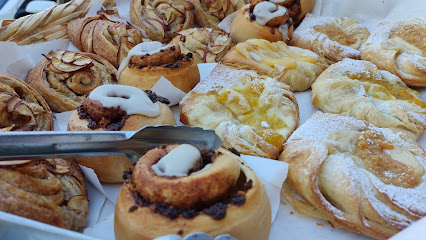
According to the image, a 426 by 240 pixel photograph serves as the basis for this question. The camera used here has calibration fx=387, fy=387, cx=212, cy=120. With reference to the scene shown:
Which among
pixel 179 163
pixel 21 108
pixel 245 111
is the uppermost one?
pixel 179 163

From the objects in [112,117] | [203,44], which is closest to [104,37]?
[203,44]

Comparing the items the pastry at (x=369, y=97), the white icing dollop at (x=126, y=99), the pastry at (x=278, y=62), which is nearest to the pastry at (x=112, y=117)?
the white icing dollop at (x=126, y=99)

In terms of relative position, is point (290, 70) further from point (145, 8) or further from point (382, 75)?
point (145, 8)

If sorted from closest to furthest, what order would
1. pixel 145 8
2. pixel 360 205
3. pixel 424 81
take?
pixel 360 205, pixel 424 81, pixel 145 8

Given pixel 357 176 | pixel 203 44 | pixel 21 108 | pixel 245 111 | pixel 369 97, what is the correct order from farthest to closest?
pixel 203 44
pixel 369 97
pixel 245 111
pixel 21 108
pixel 357 176

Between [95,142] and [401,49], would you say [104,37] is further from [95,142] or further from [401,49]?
[401,49]

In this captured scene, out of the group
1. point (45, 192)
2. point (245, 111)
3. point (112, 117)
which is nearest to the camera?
point (45, 192)

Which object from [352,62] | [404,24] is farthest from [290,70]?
[404,24]

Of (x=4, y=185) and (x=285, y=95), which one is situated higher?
(x=4, y=185)
